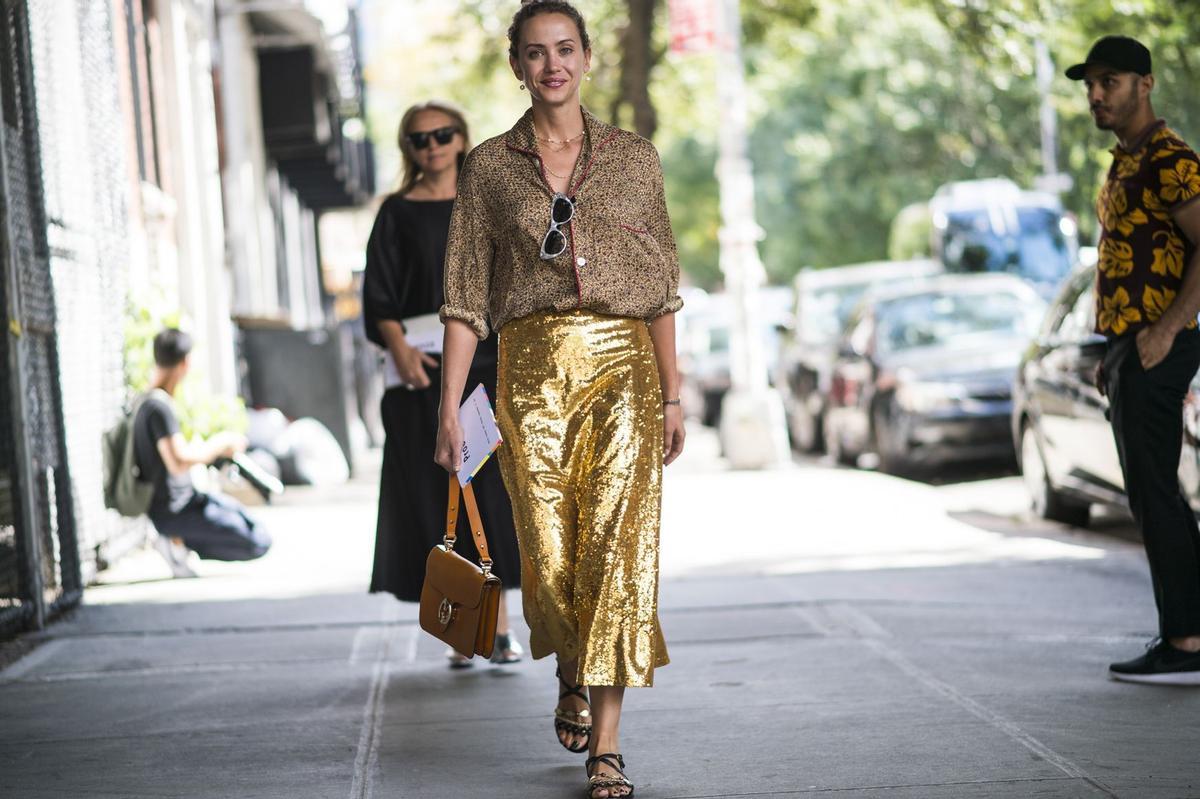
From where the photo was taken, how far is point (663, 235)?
4867 mm

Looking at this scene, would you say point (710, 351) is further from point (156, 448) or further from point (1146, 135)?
point (1146, 135)

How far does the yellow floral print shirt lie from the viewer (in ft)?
19.2

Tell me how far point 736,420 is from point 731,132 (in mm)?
2703

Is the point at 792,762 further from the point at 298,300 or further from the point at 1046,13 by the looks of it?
the point at 298,300

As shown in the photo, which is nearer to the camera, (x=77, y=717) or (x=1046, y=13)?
(x=77, y=717)

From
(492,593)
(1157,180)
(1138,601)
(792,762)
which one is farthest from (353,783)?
(1138,601)

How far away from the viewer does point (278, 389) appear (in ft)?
54.5

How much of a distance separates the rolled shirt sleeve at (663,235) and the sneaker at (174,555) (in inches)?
220

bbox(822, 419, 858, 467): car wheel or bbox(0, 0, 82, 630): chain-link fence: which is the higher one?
bbox(0, 0, 82, 630): chain-link fence

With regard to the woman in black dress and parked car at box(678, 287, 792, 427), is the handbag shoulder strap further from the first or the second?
parked car at box(678, 287, 792, 427)

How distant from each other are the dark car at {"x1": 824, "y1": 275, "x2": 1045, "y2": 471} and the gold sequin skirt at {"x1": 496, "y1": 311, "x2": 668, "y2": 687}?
10006mm

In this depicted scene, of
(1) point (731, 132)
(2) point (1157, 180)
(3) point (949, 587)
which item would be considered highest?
(1) point (731, 132)

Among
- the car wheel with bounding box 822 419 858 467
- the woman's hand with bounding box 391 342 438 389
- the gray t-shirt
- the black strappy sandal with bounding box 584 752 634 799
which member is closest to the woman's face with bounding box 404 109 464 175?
the woman's hand with bounding box 391 342 438 389

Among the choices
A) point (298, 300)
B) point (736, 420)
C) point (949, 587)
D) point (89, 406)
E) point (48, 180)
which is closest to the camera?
point (949, 587)
